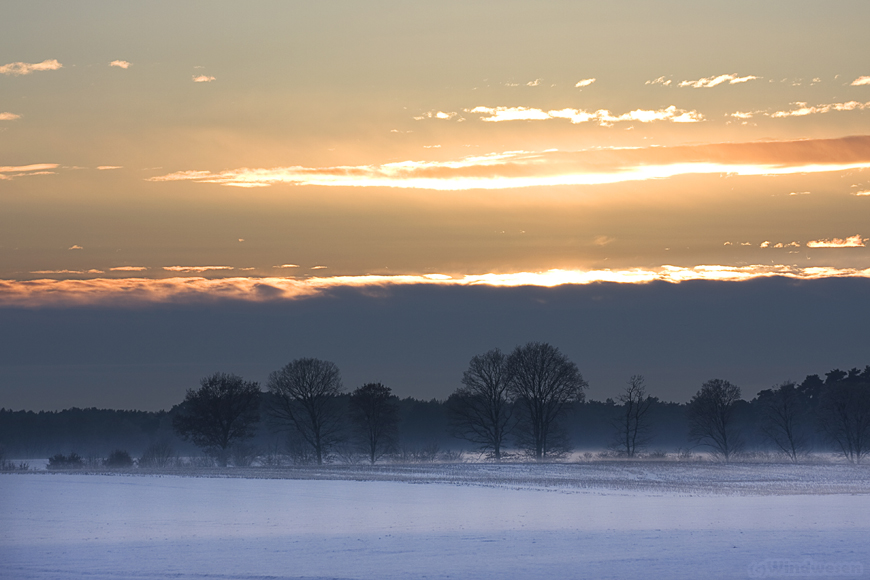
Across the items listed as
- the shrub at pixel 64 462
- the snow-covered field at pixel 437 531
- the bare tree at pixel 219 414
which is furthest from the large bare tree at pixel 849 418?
the shrub at pixel 64 462

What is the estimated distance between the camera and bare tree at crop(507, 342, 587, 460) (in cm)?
10331

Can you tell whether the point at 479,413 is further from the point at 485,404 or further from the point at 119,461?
the point at 119,461

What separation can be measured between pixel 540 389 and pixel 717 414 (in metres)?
24.4

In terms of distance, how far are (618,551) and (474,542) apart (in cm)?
433

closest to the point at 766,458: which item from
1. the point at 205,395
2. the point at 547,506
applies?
the point at 205,395

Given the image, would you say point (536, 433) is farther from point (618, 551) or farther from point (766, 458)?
point (618, 551)

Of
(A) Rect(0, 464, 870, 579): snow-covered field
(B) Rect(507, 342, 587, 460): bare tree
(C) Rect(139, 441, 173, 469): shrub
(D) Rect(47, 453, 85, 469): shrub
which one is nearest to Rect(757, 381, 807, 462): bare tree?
(B) Rect(507, 342, 587, 460): bare tree

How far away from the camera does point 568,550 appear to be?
22.7 meters

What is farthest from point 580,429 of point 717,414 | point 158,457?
point 158,457

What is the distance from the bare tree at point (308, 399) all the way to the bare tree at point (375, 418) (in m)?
2.99

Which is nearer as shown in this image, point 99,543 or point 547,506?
point 99,543

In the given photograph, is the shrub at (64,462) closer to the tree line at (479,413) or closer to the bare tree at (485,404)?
the tree line at (479,413)

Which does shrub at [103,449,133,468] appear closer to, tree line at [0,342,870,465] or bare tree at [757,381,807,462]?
tree line at [0,342,870,465]

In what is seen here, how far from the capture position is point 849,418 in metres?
103
